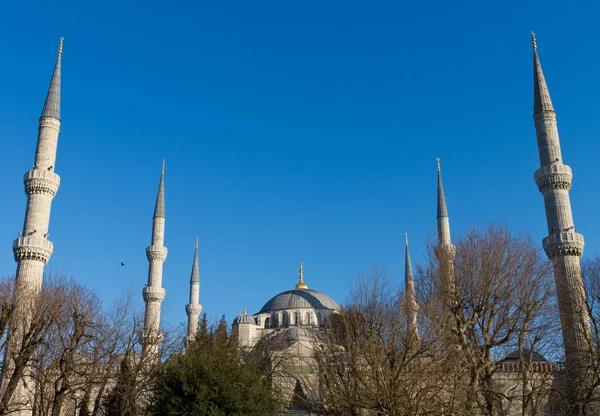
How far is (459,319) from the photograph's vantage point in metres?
19.6

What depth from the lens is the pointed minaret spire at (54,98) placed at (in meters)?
31.4

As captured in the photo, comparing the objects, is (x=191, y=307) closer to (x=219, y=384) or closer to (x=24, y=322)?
(x=24, y=322)

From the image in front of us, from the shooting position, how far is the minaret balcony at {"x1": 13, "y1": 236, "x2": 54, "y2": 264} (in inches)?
1119

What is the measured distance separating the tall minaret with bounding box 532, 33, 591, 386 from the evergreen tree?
40.1 ft

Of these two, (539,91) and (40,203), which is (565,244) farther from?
(40,203)

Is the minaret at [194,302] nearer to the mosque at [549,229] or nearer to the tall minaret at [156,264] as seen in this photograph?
the tall minaret at [156,264]

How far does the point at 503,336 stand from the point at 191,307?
32220 millimetres

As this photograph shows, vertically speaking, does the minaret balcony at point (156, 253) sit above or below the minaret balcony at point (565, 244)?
above

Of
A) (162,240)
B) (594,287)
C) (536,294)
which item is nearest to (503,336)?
(536,294)

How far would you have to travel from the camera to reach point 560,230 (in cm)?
2834

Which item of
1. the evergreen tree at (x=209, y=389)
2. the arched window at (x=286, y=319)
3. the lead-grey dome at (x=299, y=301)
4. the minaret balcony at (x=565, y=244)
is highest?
the lead-grey dome at (x=299, y=301)

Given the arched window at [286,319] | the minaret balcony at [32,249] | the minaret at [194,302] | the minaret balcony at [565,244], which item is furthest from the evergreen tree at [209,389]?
the arched window at [286,319]

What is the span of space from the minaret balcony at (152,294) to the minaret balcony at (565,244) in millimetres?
22956

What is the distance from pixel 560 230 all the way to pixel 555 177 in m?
2.54
